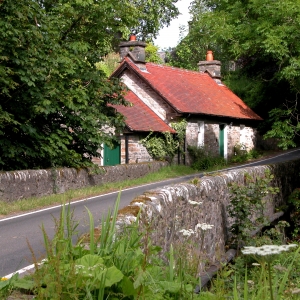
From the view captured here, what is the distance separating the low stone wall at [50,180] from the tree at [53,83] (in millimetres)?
640

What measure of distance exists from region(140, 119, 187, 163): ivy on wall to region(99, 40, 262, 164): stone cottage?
0.33 metres

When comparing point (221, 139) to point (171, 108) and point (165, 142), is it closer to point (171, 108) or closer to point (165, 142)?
point (171, 108)

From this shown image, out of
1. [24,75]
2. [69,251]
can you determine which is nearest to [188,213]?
[69,251]

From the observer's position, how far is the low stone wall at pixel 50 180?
50.3 feet

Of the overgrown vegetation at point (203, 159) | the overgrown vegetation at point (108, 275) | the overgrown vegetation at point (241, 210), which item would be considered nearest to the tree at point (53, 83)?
the overgrown vegetation at point (241, 210)

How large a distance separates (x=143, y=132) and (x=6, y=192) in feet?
49.4

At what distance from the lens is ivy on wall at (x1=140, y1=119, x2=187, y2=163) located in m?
29.4

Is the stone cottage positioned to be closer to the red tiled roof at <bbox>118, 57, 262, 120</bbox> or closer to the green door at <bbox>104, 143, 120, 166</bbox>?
the red tiled roof at <bbox>118, 57, 262, 120</bbox>

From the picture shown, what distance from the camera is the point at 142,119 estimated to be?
30391mm

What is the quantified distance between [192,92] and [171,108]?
3743 mm

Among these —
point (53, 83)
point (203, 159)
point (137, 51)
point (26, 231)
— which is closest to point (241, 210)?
point (26, 231)

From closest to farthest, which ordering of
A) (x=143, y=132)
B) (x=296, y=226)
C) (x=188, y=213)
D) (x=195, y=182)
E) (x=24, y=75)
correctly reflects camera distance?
(x=188, y=213) < (x=195, y=182) < (x=296, y=226) < (x=24, y=75) < (x=143, y=132)

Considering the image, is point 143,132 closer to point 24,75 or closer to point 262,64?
point 262,64

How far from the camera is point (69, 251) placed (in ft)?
12.9
